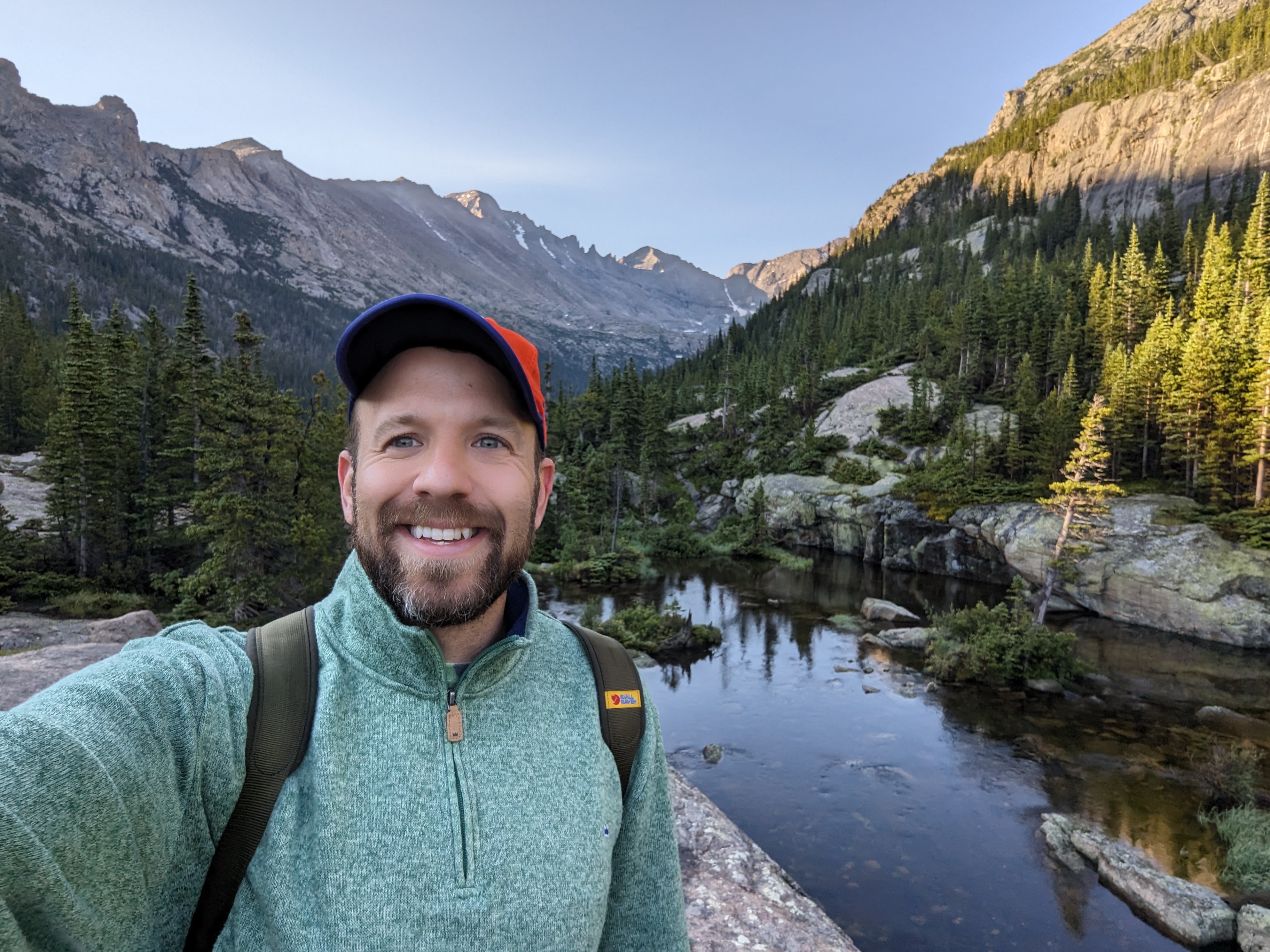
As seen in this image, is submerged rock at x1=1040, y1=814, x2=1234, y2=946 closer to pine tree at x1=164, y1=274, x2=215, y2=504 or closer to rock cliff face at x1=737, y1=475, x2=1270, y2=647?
rock cliff face at x1=737, y1=475, x2=1270, y2=647

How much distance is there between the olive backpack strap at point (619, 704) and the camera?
207cm

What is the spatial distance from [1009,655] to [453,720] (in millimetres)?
23665

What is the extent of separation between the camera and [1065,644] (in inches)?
821

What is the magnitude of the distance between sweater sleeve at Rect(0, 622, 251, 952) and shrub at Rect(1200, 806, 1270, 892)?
16213 mm

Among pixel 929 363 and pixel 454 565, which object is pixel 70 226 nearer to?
pixel 929 363

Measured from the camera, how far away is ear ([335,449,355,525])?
210cm

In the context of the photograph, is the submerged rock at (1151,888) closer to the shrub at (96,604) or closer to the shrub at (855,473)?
the shrub at (96,604)

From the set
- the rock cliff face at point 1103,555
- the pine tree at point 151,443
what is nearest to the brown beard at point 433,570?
the rock cliff face at point 1103,555

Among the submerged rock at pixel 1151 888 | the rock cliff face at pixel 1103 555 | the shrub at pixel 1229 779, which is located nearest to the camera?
the submerged rock at pixel 1151 888

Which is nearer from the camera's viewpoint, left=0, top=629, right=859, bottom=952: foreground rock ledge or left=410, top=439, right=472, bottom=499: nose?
left=410, top=439, right=472, bottom=499: nose

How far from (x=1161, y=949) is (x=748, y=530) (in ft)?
116

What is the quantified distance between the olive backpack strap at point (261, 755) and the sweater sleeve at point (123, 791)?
25 mm


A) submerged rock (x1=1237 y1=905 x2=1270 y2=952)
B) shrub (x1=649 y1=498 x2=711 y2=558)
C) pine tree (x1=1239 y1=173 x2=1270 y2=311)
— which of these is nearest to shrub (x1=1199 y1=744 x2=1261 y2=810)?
submerged rock (x1=1237 y1=905 x2=1270 y2=952)

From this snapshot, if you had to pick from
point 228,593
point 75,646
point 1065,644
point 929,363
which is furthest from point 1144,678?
point 929,363
